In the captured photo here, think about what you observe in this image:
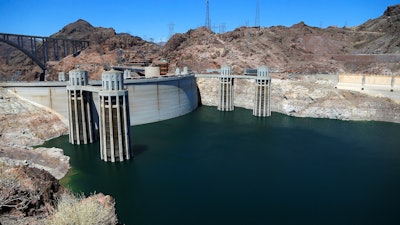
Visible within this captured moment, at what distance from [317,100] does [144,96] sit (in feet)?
116

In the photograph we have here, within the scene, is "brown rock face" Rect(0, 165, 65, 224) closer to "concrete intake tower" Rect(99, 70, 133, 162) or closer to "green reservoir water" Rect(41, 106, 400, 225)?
"green reservoir water" Rect(41, 106, 400, 225)

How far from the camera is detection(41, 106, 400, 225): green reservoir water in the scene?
25078 mm

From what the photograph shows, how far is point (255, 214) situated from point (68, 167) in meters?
20.9

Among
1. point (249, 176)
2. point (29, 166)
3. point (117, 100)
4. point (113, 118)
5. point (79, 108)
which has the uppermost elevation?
point (117, 100)

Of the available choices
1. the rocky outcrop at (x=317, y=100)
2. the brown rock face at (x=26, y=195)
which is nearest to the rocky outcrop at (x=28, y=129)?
the brown rock face at (x=26, y=195)

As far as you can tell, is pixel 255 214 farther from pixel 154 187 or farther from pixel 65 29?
pixel 65 29

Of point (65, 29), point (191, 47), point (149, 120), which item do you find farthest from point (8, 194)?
point (65, 29)

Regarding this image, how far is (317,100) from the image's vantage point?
207 ft

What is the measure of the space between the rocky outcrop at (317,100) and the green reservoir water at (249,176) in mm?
7367

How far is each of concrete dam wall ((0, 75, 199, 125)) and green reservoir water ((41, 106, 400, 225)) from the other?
4.15 metres

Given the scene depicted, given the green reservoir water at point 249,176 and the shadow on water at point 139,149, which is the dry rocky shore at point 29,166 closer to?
the green reservoir water at point 249,176

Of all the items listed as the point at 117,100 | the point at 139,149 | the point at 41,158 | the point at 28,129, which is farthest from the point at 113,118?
the point at 28,129

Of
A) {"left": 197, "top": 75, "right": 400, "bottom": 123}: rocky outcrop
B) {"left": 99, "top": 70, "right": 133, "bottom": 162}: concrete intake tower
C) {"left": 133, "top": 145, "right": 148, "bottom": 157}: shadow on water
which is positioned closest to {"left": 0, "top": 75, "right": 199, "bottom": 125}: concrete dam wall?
{"left": 99, "top": 70, "right": 133, "bottom": 162}: concrete intake tower

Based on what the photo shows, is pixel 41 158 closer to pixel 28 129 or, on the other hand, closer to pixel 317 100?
pixel 28 129
